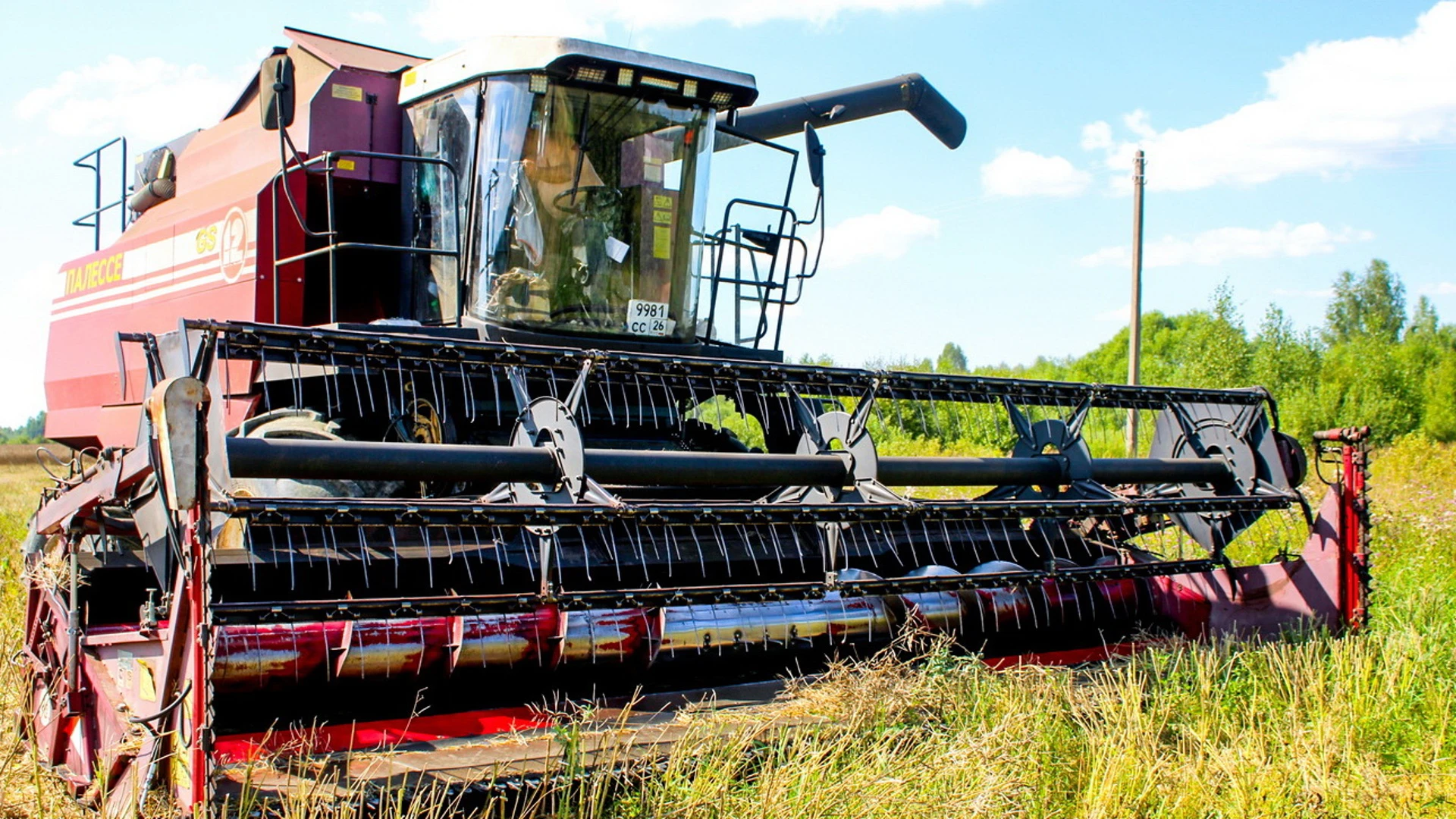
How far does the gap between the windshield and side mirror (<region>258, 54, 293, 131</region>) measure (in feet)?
2.37

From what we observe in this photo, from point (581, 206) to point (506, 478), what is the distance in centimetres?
190

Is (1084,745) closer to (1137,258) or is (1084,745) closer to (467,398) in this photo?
(467,398)

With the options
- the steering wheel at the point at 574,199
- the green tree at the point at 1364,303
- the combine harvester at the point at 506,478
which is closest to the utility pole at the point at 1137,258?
the combine harvester at the point at 506,478

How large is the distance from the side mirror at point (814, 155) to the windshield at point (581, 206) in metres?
0.43

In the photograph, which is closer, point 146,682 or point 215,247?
point 146,682

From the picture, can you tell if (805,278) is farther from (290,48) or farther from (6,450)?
(6,450)

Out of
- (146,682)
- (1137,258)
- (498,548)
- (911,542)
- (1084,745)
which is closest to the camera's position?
(146,682)

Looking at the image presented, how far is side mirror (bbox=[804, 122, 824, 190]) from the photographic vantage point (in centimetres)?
532

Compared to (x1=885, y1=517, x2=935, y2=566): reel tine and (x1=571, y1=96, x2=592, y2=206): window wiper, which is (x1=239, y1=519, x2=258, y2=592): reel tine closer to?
(x1=571, y1=96, x2=592, y2=206): window wiper

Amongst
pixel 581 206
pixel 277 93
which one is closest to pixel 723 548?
pixel 581 206

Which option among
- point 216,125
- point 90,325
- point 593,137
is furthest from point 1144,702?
point 90,325

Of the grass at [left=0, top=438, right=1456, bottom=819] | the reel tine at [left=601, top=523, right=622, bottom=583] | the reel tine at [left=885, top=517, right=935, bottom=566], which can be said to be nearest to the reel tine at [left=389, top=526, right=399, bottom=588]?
the reel tine at [left=601, top=523, right=622, bottom=583]

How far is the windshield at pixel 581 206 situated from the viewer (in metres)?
4.69

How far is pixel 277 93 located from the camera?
4.24 m
